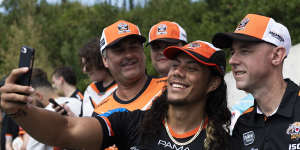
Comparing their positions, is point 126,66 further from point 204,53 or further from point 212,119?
point 212,119

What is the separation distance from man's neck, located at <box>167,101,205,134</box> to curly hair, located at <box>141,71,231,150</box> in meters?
0.07

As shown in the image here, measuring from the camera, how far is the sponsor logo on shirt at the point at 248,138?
2498 millimetres

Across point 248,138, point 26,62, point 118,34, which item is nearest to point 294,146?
point 248,138

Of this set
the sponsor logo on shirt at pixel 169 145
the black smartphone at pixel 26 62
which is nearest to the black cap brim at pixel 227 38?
the sponsor logo on shirt at pixel 169 145

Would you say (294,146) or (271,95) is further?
(271,95)

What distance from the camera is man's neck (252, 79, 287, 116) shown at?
2.51 metres

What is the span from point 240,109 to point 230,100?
1.88m

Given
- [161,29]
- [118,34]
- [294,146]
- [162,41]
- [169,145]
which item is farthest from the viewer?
[161,29]

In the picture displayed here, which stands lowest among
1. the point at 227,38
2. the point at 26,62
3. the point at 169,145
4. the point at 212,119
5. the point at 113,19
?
the point at 169,145

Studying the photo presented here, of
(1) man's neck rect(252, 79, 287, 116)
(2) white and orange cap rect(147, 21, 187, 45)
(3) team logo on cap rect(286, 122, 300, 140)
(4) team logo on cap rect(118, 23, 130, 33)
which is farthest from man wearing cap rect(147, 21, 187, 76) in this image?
(3) team logo on cap rect(286, 122, 300, 140)

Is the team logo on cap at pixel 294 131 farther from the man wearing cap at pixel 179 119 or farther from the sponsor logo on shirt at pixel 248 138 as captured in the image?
the man wearing cap at pixel 179 119

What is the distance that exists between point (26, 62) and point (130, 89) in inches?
70.7

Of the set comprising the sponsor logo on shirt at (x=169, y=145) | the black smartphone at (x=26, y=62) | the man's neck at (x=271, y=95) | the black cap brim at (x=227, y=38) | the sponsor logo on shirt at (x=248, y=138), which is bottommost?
the sponsor logo on shirt at (x=169, y=145)

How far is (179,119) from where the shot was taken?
261 centimetres
